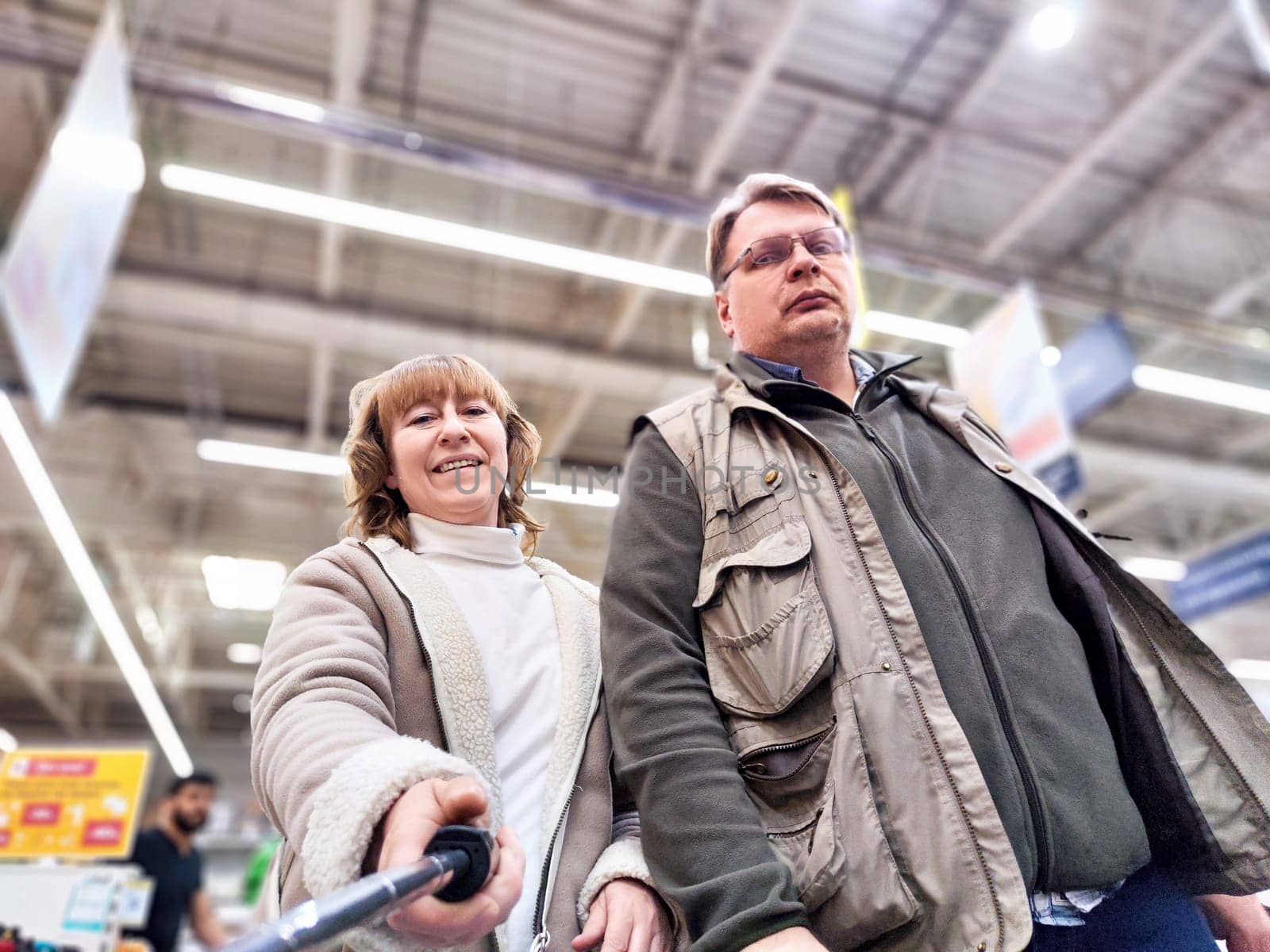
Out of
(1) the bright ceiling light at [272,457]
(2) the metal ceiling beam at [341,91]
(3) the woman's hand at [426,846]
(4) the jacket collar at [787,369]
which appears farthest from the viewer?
(1) the bright ceiling light at [272,457]

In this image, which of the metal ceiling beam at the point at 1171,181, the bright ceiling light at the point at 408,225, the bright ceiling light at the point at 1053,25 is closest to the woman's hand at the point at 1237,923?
the bright ceiling light at the point at 408,225

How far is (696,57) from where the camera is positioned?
557 cm

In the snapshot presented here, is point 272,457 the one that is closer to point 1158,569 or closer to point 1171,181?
point 1171,181

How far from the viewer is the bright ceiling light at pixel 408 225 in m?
4.50

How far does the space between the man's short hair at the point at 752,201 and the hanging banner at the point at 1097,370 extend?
434cm

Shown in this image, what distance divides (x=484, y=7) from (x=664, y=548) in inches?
218

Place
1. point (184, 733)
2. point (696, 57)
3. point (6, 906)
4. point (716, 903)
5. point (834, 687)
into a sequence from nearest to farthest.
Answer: point (716, 903) → point (834, 687) → point (6, 906) → point (696, 57) → point (184, 733)

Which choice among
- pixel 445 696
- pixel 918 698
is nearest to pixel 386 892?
pixel 445 696

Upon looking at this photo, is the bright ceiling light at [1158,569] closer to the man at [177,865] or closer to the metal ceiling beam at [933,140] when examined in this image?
the metal ceiling beam at [933,140]

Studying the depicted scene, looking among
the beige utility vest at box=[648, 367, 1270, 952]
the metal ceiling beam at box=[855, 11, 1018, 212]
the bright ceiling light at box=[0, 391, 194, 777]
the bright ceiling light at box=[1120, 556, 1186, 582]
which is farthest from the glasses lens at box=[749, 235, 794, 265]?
the bright ceiling light at box=[1120, 556, 1186, 582]

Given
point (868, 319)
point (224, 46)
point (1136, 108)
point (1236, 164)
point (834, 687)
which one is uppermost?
point (224, 46)

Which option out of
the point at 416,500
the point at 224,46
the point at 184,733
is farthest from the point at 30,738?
the point at 416,500

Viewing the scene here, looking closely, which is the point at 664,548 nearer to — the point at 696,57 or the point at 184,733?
the point at 696,57

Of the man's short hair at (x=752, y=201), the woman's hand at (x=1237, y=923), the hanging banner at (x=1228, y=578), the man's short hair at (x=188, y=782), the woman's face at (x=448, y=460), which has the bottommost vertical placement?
the woman's hand at (x=1237, y=923)
